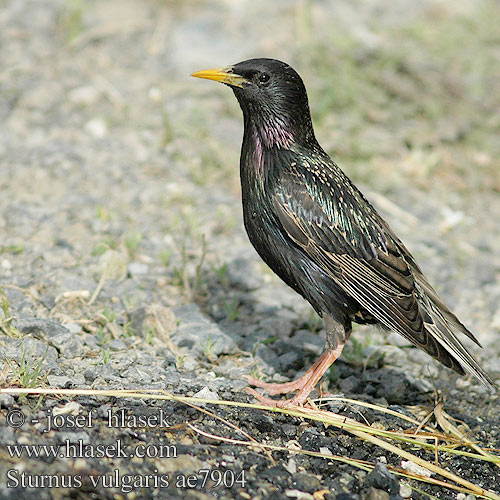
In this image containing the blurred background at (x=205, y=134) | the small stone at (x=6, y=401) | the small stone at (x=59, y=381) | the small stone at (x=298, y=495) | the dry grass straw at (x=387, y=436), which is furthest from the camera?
the blurred background at (x=205, y=134)

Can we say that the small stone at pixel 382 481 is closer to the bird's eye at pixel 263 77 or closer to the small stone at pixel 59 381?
the small stone at pixel 59 381

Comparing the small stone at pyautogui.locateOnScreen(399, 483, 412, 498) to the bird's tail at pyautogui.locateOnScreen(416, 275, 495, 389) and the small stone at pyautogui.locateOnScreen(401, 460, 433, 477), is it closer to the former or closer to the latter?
the small stone at pyautogui.locateOnScreen(401, 460, 433, 477)

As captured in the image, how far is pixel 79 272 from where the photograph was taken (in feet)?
15.8

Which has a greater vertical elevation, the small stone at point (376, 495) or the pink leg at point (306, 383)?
the pink leg at point (306, 383)

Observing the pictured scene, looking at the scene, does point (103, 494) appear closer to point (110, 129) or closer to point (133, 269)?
point (133, 269)

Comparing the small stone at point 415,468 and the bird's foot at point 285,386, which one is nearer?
the small stone at point 415,468

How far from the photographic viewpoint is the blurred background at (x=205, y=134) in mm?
5223

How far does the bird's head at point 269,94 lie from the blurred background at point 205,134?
1.24 metres

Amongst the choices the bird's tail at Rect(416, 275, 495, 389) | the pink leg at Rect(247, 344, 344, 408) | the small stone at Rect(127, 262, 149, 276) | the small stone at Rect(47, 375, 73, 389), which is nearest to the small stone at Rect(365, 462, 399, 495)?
the pink leg at Rect(247, 344, 344, 408)

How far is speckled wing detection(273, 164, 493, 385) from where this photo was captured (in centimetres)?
389

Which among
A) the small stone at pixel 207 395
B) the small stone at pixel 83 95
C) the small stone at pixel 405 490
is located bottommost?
the small stone at pixel 405 490

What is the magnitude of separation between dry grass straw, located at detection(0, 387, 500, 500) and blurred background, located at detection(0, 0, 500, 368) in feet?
3.27

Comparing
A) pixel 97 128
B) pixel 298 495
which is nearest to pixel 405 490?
pixel 298 495

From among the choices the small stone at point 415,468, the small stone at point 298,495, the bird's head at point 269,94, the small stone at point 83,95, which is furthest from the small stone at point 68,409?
the small stone at point 83,95
